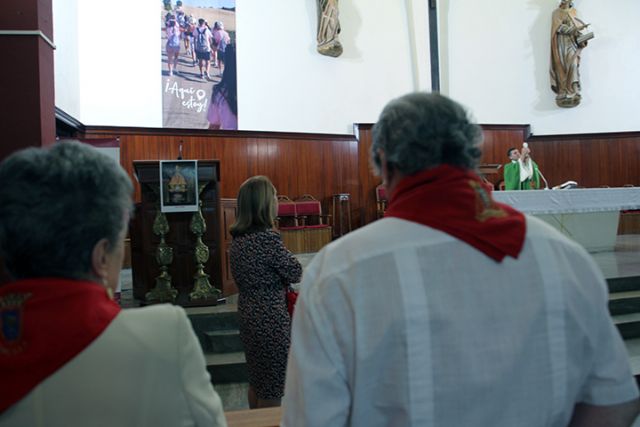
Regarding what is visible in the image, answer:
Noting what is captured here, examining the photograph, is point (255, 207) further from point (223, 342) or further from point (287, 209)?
point (287, 209)

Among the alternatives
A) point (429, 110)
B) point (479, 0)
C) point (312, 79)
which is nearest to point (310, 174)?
point (312, 79)

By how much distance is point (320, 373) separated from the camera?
1.00m

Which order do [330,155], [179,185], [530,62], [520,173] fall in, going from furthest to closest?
[530,62] < [330,155] < [520,173] < [179,185]

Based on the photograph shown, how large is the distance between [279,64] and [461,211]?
29.2 ft

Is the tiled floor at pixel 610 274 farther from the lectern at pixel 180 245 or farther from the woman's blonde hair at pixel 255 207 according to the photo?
the woman's blonde hair at pixel 255 207

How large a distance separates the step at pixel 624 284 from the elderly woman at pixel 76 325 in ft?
16.2

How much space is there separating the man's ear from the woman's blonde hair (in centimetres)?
155

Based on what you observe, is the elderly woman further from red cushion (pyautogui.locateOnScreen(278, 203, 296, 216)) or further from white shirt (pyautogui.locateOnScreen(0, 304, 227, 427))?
red cushion (pyautogui.locateOnScreen(278, 203, 296, 216))

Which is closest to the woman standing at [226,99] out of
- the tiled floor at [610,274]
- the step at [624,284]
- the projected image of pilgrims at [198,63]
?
the projected image of pilgrims at [198,63]

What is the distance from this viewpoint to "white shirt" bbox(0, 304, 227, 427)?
0.82m

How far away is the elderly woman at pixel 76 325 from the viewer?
2.69 ft

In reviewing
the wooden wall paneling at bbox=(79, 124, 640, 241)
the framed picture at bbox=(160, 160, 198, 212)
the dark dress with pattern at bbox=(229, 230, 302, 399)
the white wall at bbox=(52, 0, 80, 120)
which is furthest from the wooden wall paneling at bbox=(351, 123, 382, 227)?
the dark dress with pattern at bbox=(229, 230, 302, 399)

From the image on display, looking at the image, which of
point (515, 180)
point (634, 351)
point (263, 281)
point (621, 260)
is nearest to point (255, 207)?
point (263, 281)

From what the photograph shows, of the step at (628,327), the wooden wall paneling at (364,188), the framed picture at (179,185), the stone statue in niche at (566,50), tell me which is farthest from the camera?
the stone statue in niche at (566,50)
